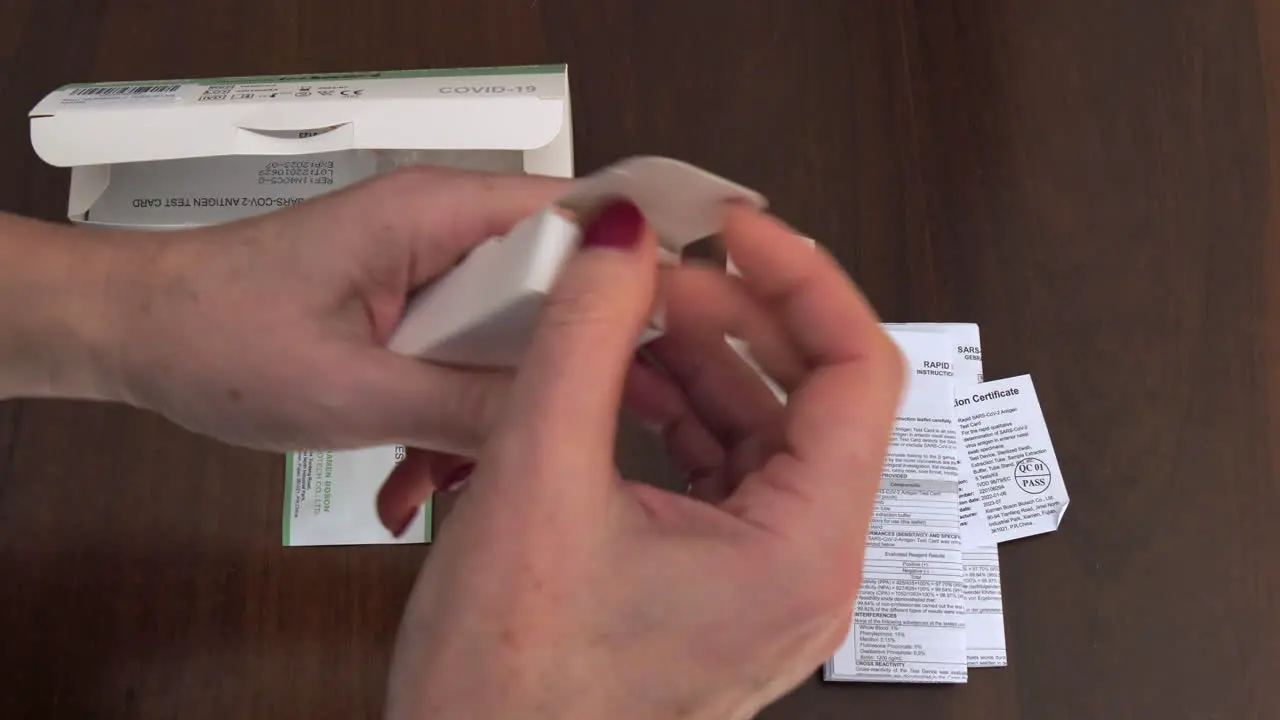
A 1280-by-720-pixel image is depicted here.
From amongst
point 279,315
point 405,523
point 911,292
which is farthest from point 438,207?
point 911,292

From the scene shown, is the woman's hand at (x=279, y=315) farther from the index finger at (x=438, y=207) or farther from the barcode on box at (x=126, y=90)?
the barcode on box at (x=126, y=90)

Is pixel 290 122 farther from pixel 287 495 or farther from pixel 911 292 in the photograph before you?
pixel 911 292

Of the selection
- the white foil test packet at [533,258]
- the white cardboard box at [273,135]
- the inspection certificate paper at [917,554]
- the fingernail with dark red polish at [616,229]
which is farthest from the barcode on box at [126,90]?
the inspection certificate paper at [917,554]

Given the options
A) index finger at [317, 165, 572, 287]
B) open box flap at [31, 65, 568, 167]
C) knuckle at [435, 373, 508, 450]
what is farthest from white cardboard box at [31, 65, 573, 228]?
knuckle at [435, 373, 508, 450]

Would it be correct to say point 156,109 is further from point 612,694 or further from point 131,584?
point 612,694

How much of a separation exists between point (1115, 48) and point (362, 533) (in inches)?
25.7

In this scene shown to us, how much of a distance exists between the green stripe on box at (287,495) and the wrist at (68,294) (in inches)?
5.6

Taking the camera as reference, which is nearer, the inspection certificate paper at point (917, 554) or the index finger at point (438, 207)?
the index finger at point (438, 207)

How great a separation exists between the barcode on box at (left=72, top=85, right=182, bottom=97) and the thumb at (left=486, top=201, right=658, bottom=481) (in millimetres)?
407

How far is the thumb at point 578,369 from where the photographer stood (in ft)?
0.92

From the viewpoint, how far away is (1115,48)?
0.67 m

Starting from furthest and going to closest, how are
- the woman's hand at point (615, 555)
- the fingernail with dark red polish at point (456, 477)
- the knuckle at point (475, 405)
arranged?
1. the fingernail with dark red polish at point (456, 477)
2. the knuckle at point (475, 405)
3. the woman's hand at point (615, 555)

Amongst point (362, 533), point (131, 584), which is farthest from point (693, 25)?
point (131, 584)

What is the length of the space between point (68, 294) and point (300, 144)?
17 centimetres
